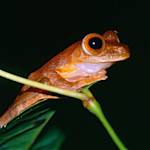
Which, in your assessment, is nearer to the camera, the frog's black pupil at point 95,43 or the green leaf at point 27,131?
the green leaf at point 27,131

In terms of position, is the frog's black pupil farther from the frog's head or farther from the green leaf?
the green leaf

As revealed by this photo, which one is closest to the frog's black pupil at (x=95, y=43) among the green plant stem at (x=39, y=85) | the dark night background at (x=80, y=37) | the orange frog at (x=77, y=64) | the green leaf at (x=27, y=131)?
the orange frog at (x=77, y=64)

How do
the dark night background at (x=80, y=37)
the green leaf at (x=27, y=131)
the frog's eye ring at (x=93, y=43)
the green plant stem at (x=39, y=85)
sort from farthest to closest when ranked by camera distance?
1. the dark night background at (x=80, y=37)
2. the frog's eye ring at (x=93, y=43)
3. the green leaf at (x=27, y=131)
4. the green plant stem at (x=39, y=85)

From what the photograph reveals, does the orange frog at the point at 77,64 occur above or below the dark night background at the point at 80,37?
above

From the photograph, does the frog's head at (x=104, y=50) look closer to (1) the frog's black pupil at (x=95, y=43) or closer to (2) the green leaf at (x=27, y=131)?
(1) the frog's black pupil at (x=95, y=43)

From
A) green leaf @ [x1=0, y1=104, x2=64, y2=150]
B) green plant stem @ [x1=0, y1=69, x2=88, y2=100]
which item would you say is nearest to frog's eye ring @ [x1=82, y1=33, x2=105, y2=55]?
green leaf @ [x1=0, y1=104, x2=64, y2=150]

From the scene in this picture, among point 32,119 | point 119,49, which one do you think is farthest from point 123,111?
point 32,119

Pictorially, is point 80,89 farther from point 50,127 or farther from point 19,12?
point 19,12
